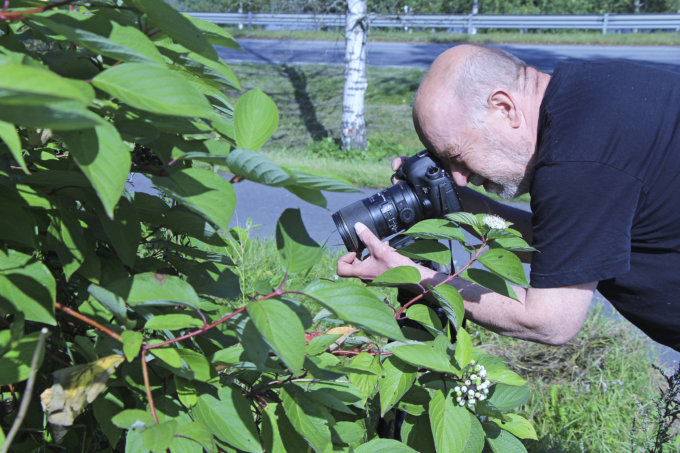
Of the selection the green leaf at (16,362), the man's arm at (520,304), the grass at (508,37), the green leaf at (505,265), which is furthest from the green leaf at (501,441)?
the grass at (508,37)

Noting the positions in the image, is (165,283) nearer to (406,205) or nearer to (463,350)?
(463,350)

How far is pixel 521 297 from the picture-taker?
1.95 meters

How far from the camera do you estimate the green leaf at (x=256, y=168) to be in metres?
0.87

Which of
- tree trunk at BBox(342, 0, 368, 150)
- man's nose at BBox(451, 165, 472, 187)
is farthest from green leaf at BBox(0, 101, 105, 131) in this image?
tree trunk at BBox(342, 0, 368, 150)

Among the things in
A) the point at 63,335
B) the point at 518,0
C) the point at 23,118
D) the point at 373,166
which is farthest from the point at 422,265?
the point at 518,0

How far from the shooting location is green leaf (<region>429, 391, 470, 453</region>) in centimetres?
125

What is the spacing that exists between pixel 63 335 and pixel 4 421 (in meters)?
0.21

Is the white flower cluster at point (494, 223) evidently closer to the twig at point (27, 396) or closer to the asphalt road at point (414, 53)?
the twig at point (27, 396)

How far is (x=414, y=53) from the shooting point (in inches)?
744

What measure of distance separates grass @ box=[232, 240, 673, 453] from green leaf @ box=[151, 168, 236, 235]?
1.87 metres

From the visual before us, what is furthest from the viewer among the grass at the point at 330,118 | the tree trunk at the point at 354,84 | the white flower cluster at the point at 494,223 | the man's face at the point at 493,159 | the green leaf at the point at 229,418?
the tree trunk at the point at 354,84

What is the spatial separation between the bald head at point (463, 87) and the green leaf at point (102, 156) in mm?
1437

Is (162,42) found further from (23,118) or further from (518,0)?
(518,0)


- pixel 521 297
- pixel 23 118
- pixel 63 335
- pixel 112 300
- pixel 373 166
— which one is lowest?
pixel 373 166
